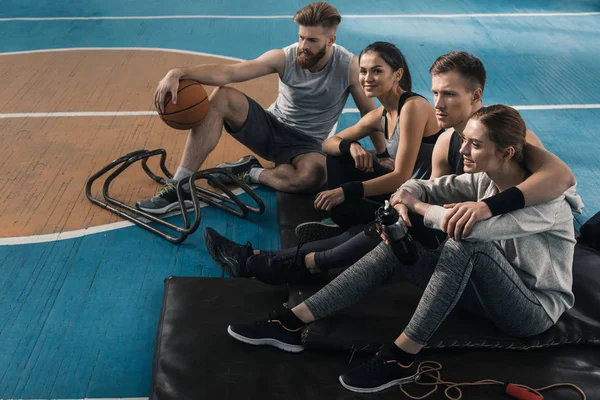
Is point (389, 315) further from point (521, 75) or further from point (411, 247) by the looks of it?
point (521, 75)

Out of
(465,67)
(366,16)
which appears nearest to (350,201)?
(465,67)

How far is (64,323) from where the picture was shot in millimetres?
3545

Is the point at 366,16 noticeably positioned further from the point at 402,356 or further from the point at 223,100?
the point at 402,356

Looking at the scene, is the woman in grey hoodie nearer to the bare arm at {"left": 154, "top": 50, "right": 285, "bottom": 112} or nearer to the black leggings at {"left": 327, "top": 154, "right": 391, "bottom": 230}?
the black leggings at {"left": 327, "top": 154, "right": 391, "bottom": 230}

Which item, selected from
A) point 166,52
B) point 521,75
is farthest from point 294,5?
point 521,75

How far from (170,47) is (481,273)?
5972 mm

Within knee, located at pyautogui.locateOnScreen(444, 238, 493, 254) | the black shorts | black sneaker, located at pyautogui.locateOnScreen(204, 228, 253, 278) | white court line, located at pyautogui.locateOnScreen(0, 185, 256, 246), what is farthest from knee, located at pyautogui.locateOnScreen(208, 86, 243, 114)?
knee, located at pyautogui.locateOnScreen(444, 238, 493, 254)

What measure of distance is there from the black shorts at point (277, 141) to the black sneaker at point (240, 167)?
0.20m

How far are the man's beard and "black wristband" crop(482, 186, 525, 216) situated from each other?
2.09 m

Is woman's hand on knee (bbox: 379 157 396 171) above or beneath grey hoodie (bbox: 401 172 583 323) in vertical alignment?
beneath

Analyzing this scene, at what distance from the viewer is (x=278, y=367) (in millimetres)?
3072

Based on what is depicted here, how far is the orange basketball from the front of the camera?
449cm

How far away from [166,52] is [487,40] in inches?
151

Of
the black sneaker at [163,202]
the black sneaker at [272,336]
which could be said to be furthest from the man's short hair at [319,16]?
the black sneaker at [272,336]
